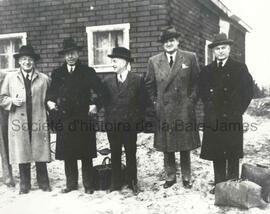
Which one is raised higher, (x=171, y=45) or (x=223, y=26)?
(x=223, y=26)

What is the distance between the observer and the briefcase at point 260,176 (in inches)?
205

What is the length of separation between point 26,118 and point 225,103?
2.88 m

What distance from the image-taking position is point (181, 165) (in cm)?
582

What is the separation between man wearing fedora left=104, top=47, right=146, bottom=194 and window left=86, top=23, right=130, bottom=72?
4059 millimetres

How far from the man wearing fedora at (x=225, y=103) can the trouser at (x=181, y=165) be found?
15.0 inches

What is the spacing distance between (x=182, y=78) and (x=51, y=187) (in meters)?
2.62

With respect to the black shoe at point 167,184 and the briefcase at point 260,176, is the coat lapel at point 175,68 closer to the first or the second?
the black shoe at point 167,184

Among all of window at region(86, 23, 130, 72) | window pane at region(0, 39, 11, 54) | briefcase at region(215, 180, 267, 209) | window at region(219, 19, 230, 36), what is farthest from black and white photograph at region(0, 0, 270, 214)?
window at region(219, 19, 230, 36)

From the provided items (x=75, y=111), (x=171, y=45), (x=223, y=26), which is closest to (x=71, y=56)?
(x=75, y=111)

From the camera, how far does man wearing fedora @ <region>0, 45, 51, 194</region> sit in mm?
5945

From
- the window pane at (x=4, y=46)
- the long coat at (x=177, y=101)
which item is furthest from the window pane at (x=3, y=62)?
the long coat at (x=177, y=101)

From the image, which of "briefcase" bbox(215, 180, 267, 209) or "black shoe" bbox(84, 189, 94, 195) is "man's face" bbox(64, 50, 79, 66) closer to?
"black shoe" bbox(84, 189, 94, 195)

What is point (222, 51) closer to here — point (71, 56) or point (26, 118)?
point (71, 56)

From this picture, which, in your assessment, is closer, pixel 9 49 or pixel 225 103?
pixel 225 103
